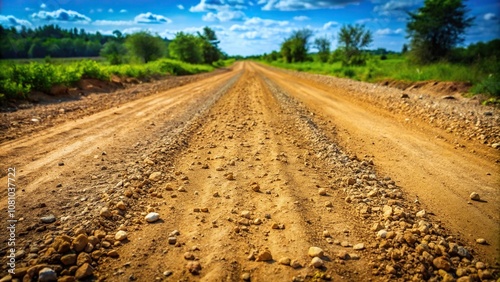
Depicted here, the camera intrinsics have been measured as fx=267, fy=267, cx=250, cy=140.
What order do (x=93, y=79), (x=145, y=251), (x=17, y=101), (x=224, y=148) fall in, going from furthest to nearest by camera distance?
(x=93, y=79) < (x=17, y=101) < (x=224, y=148) < (x=145, y=251)

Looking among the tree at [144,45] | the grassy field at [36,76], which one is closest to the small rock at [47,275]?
the grassy field at [36,76]

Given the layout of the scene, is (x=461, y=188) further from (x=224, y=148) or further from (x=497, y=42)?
(x=497, y=42)

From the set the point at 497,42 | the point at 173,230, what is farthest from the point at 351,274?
the point at 497,42

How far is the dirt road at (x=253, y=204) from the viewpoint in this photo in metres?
2.16

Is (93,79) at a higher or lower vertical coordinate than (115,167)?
higher

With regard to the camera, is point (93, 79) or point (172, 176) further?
point (93, 79)

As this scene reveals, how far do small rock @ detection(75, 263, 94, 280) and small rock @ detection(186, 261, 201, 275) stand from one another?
0.73m

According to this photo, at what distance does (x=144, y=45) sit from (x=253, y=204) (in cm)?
3675

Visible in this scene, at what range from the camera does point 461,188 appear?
3500mm

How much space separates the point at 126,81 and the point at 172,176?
14.5 metres

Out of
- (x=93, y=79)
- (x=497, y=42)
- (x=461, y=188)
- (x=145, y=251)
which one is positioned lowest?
(x=145, y=251)

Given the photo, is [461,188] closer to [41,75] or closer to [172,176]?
[172,176]

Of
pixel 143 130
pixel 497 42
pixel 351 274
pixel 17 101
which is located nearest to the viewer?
pixel 351 274

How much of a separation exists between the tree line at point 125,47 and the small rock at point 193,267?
945 inches
